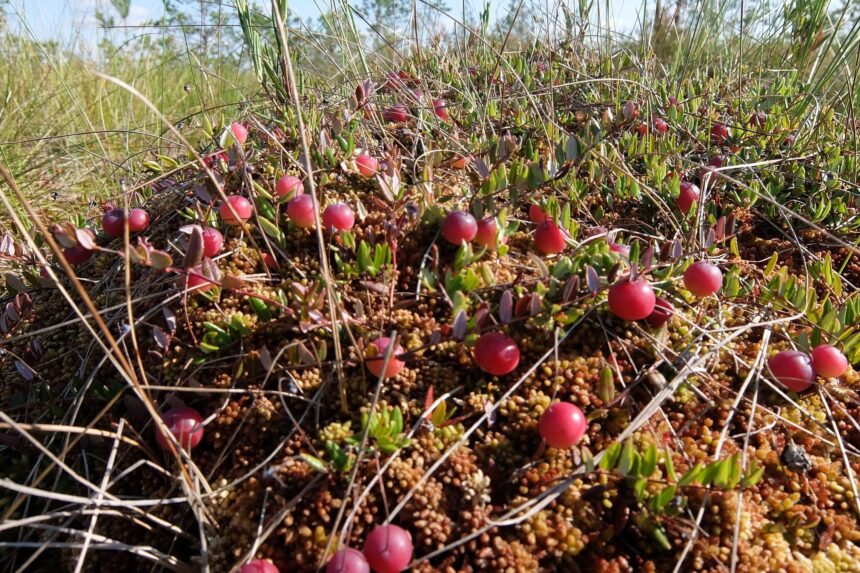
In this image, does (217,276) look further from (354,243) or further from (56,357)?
(56,357)

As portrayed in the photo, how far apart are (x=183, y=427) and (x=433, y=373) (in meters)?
0.70

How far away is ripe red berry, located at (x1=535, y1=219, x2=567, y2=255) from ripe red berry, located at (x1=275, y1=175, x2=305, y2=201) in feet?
2.78

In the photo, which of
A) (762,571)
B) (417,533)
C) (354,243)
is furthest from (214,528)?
(762,571)

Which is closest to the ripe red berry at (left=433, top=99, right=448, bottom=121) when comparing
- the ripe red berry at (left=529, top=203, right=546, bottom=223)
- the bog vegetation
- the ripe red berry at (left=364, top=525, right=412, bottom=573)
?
the bog vegetation

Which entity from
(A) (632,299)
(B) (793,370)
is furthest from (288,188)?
(B) (793,370)

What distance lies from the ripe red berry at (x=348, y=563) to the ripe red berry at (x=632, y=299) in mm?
938

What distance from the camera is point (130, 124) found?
569cm

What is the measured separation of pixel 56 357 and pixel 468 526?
1552 mm

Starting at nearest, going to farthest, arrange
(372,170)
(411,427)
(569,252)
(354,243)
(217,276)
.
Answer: (411,427) → (217,276) → (354,243) → (569,252) → (372,170)

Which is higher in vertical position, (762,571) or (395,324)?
(395,324)

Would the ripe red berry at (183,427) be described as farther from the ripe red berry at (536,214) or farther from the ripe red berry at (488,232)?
the ripe red berry at (536,214)

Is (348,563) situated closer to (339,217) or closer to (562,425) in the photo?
(562,425)

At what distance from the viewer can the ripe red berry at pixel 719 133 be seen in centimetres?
310

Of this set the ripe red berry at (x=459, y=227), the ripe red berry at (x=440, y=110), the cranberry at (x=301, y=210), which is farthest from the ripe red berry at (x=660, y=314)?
the ripe red berry at (x=440, y=110)
